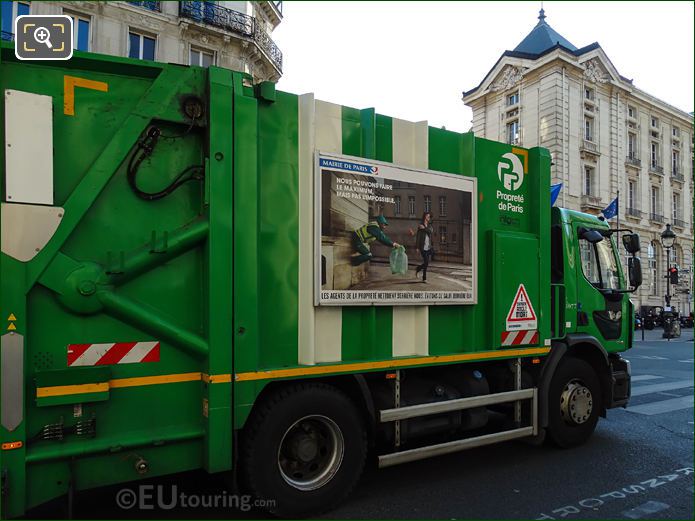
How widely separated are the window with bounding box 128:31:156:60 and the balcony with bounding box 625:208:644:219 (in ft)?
116

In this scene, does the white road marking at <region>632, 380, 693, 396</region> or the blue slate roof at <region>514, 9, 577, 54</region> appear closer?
the white road marking at <region>632, 380, 693, 396</region>

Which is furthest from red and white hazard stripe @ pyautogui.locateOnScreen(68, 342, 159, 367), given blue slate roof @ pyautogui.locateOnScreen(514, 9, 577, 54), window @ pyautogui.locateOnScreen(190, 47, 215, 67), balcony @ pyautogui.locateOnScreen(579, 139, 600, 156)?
blue slate roof @ pyautogui.locateOnScreen(514, 9, 577, 54)

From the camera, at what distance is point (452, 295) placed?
4.92 meters

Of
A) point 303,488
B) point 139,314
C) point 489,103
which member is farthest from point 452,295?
point 489,103

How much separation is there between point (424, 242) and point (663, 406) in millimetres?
6373

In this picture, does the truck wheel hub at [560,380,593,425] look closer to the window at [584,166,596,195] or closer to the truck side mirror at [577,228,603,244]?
the truck side mirror at [577,228,603,244]

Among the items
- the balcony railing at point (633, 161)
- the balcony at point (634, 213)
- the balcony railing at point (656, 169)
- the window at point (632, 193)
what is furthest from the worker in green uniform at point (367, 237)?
the balcony railing at point (656, 169)

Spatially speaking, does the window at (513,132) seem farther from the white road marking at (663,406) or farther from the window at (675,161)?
the white road marking at (663,406)

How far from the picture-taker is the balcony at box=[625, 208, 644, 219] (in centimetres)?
4028

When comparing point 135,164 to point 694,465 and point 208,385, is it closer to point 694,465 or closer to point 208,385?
point 208,385

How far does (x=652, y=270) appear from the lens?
137 feet

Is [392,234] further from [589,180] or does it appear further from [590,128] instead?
[590,128]

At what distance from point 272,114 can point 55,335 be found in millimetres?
2175

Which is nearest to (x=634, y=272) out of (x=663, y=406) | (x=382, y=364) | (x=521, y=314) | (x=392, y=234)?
(x=521, y=314)
